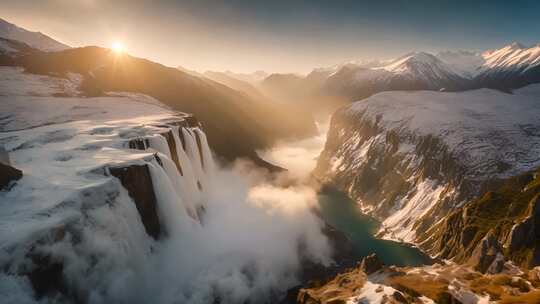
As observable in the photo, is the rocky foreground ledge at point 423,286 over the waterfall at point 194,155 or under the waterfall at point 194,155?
under

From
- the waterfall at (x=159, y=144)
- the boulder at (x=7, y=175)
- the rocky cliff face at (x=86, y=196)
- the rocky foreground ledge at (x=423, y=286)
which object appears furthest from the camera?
the waterfall at (x=159, y=144)

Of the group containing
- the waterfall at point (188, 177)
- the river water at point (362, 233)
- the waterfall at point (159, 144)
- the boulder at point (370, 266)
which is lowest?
the river water at point (362, 233)

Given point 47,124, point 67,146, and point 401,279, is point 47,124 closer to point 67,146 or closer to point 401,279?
point 67,146

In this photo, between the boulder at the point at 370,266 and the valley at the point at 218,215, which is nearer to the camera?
the valley at the point at 218,215

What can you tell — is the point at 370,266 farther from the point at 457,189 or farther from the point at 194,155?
the point at 457,189

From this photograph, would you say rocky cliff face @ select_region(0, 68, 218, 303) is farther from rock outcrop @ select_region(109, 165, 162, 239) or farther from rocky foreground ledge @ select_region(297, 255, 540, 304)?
rocky foreground ledge @ select_region(297, 255, 540, 304)

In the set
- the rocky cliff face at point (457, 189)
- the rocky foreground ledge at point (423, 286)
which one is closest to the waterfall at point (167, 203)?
the rocky foreground ledge at point (423, 286)

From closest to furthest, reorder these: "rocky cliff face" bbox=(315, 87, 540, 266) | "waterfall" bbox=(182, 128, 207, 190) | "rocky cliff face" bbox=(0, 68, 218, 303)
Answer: "rocky cliff face" bbox=(0, 68, 218, 303) < "waterfall" bbox=(182, 128, 207, 190) < "rocky cliff face" bbox=(315, 87, 540, 266)

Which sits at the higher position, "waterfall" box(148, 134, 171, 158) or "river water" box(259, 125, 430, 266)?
"waterfall" box(148, 134, 171, 158)

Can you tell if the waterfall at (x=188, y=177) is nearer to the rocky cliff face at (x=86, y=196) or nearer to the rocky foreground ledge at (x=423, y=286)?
the rocky cliff face at (x=86, y=196)

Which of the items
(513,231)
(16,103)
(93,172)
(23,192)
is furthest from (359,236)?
(16,103)

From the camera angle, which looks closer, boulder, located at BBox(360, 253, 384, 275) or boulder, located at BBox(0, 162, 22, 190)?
boulder, located at BBox(0, 162, 22, 190)

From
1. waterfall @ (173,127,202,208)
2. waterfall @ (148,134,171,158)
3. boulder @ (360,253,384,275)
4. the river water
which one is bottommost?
the river water

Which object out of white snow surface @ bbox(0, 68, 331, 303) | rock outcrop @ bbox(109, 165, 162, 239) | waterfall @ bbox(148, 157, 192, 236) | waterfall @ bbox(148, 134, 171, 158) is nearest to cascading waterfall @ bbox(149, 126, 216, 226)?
waterfall @ bbox(148, 134, 171, 158)
